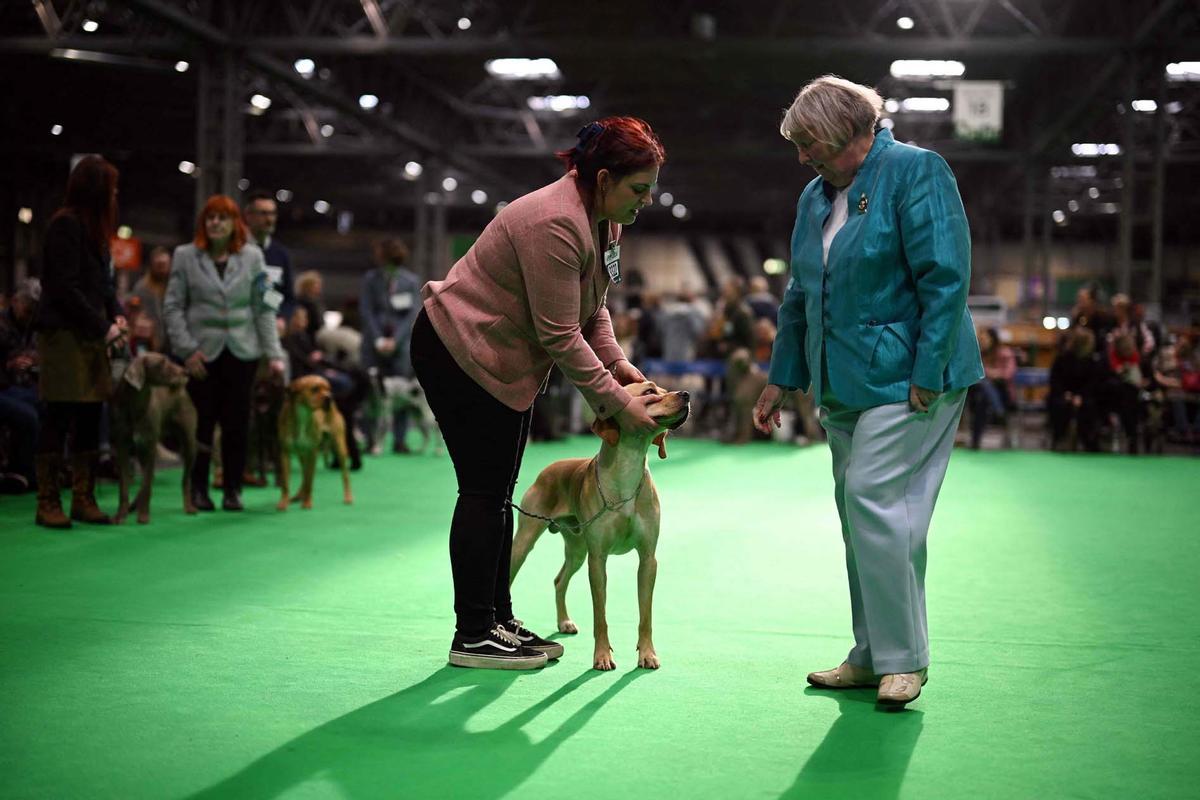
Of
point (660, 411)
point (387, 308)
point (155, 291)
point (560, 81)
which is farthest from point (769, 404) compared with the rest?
point (560, 81)

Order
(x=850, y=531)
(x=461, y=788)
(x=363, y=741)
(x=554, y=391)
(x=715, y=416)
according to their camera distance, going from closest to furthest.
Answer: (x=461, y=788), (x=363, y=741), (x=850, y=531), (x=554, y=391), (x=715, y=416)

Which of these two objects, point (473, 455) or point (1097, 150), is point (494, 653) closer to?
→ point (473, 455)

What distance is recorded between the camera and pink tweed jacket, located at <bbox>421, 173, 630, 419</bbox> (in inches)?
126

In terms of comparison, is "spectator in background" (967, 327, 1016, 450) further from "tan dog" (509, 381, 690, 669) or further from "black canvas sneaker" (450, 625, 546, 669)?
"black canvas sneaker" (450, 625, 546, 669)

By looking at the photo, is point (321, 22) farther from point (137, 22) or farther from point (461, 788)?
point (461, 788)

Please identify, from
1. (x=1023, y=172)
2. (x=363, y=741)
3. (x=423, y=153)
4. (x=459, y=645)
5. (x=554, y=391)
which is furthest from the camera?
(x=1023, y=172)

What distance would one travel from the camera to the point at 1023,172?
2602 cm

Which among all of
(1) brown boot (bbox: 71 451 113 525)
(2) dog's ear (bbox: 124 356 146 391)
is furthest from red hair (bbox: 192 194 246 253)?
(1) brown boot (bbox: 71 451 113 525)

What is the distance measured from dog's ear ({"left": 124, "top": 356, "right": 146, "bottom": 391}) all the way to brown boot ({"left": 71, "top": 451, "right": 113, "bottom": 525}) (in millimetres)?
415

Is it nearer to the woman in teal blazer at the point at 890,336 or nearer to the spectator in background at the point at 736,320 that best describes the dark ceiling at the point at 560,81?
the spectator in background at the point at 736,320

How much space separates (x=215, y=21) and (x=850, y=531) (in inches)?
544

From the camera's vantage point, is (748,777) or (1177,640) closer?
(748,777)

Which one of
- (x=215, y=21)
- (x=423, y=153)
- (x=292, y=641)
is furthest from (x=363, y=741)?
(x=423, y=153)

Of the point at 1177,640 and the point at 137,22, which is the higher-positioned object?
the point at 137,22
